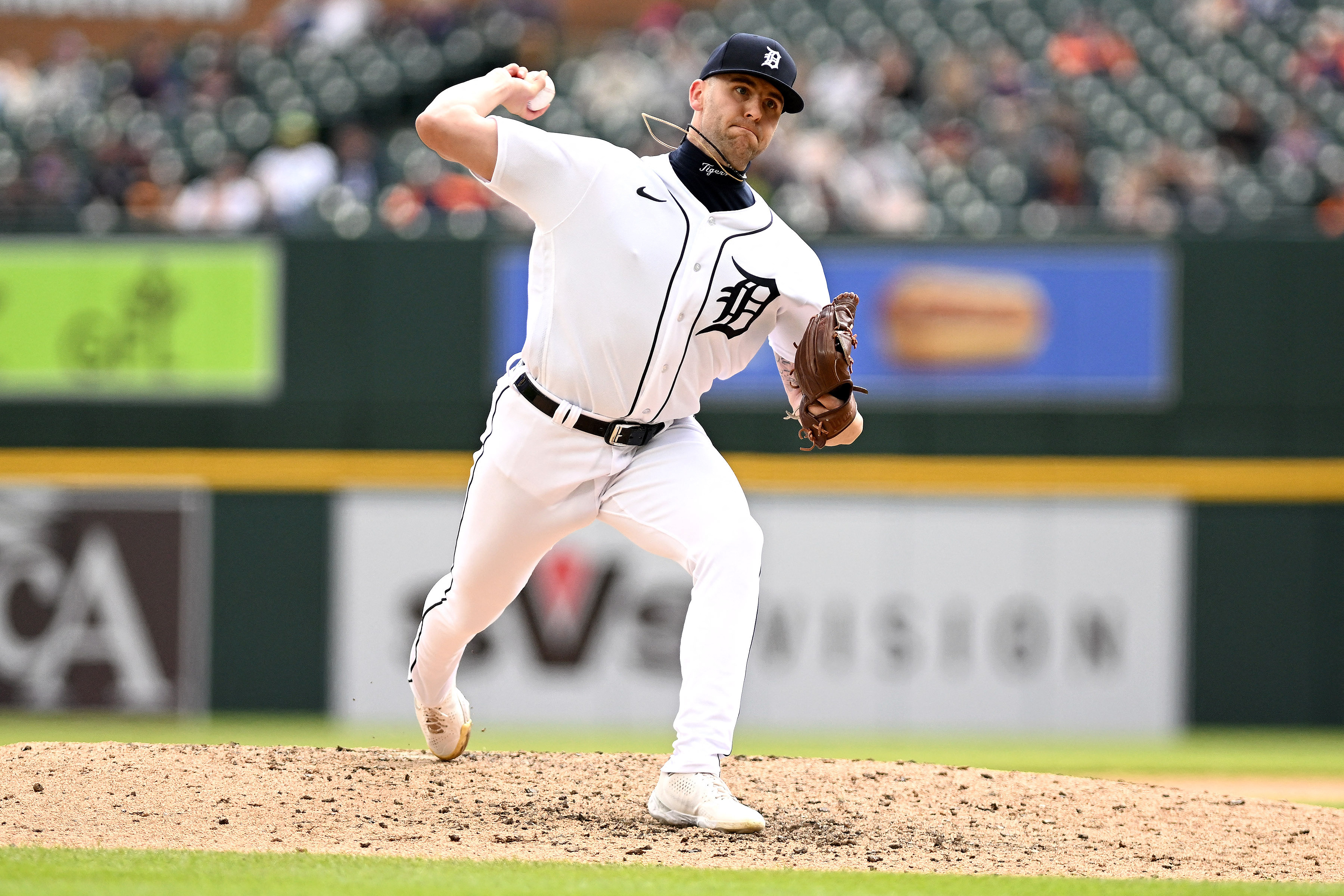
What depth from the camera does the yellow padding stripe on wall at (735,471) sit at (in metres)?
9.90

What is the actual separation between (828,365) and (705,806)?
1148 mm

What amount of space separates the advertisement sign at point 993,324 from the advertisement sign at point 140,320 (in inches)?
57.6

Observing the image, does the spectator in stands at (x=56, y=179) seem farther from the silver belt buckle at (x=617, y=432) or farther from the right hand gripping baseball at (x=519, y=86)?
the silver belt buckle at (x=617, y=432)

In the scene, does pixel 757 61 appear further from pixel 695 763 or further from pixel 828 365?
pixel 695 763

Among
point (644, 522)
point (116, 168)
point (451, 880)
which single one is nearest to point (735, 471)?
point (116, 168)

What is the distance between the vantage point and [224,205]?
10375 mm

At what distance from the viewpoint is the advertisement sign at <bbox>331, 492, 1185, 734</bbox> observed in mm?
9867

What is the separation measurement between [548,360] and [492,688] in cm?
596

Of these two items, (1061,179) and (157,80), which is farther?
(157,80)

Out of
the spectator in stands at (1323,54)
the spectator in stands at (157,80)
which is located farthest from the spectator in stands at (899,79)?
the spectator in stands at (157,80)

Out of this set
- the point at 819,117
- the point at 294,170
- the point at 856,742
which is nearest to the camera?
the point at 856,742

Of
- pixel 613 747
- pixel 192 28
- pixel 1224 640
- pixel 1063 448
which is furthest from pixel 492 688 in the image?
pixel 192 28

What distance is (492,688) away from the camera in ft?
32.5

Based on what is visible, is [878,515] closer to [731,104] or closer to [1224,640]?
[1224,640]
